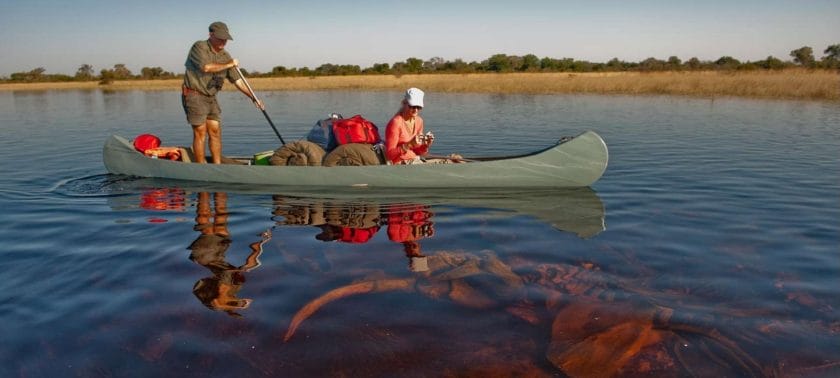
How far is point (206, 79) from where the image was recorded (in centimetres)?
833

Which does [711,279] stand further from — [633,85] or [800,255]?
[633,85]

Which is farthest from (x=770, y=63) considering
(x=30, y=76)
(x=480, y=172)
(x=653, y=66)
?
(x=30, y=76)

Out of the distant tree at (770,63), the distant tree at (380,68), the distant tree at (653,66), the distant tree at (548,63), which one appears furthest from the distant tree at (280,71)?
the distant tree at (770,63)

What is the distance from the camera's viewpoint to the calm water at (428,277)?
3.54m

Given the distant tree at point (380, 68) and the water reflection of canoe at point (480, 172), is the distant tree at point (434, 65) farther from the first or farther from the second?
the water reflection of canoe at point (480, 172)

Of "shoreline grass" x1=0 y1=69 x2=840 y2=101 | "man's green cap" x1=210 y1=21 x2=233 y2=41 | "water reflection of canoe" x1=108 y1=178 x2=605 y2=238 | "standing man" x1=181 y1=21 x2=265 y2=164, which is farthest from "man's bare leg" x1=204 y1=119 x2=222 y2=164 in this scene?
"shoreline grass" x1=0 y1=69 x2=840 y2=101

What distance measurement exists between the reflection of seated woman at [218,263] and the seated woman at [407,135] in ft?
7.56

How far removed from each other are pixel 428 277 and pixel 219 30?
5300 millimetres

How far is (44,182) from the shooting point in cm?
912

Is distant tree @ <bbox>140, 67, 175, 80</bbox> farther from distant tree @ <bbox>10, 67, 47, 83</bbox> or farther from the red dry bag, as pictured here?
the red dry bag

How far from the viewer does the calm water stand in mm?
3543

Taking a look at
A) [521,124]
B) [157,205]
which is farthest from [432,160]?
[521,124]

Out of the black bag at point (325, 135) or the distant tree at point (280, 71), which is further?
the distant tree at point (280, 71)

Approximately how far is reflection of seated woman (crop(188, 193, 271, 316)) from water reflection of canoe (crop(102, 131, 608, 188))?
1.20 meters
